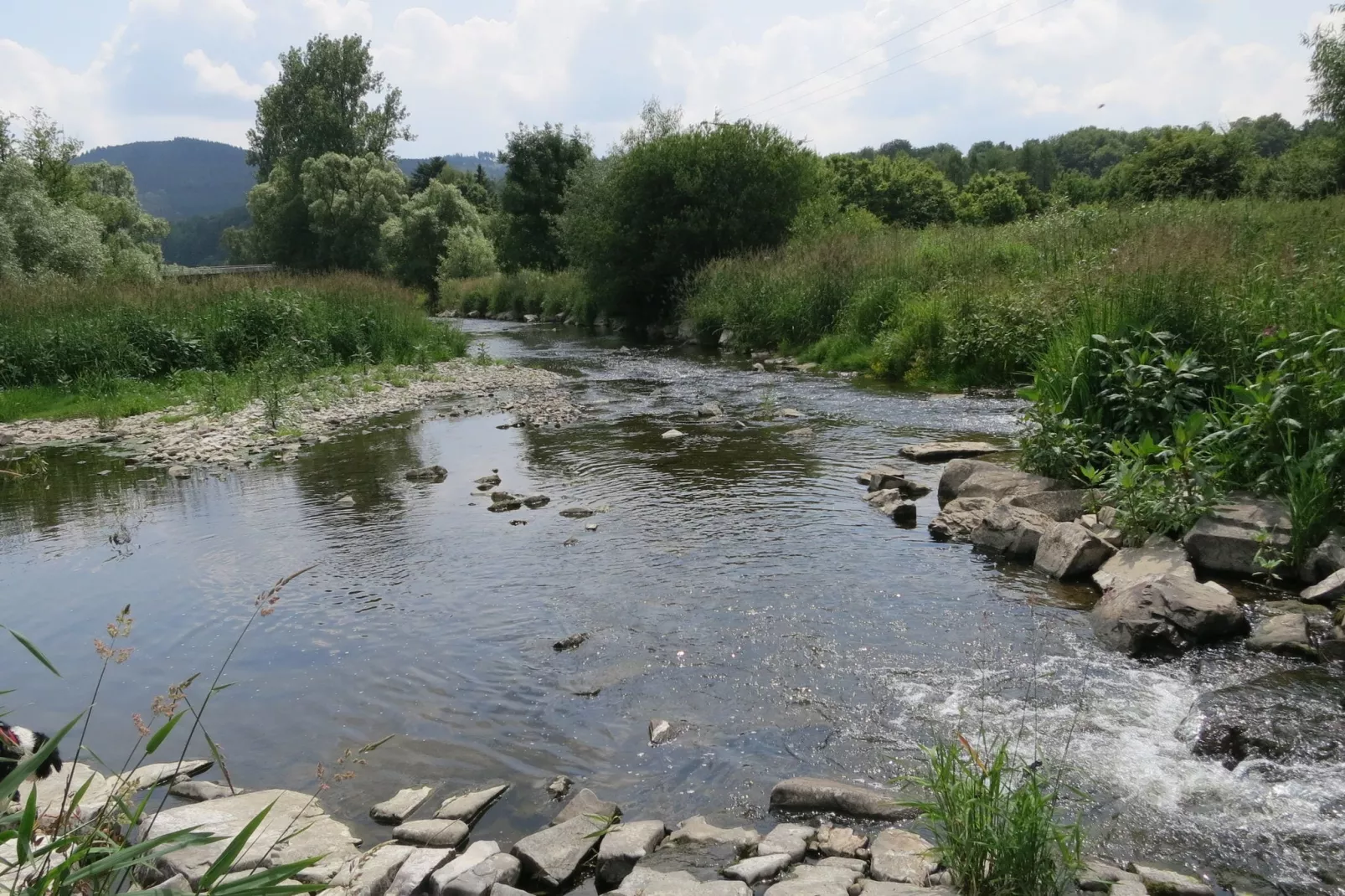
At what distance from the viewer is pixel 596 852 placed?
428 cm

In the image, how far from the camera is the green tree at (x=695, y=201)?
32.3 m

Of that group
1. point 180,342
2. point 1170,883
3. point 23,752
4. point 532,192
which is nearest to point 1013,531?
point 1170,883

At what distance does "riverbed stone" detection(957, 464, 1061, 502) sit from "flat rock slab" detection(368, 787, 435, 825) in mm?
6513

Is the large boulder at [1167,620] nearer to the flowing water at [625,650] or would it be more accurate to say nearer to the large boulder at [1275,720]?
the flowing water at [625,650]

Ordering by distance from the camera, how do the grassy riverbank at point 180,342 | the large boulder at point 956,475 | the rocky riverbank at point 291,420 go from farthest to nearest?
the grassy riverbank at point 180,342 → the rocky riverbank at point 291,420 → the large boulder at point 956,475

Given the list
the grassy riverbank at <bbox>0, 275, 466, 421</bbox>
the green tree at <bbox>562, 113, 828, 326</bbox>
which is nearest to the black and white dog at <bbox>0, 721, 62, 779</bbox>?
the grassy riverbank at <bbox>0, 275, 466, 421</bbox>

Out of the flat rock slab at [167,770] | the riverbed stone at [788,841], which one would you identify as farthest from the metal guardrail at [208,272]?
the riverbed stone at [788,841]

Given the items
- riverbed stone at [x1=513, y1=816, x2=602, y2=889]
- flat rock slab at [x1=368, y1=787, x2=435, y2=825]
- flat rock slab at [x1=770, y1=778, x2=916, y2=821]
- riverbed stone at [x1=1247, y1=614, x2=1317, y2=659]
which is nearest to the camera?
riverbed stone at [x1=513, y1=816, x2=602, y2=889]

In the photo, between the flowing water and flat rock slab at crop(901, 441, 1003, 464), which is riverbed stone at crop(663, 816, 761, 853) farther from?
flat rock slab at crop(901, 441, 1003, 464)

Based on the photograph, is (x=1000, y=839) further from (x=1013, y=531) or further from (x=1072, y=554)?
(x=1013, y=531)

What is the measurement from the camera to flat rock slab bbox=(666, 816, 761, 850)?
423cm

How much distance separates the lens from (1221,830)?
427 centimetres

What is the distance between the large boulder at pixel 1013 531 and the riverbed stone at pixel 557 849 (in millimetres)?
5277

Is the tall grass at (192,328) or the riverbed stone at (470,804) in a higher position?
the tall grass at (192,328)
